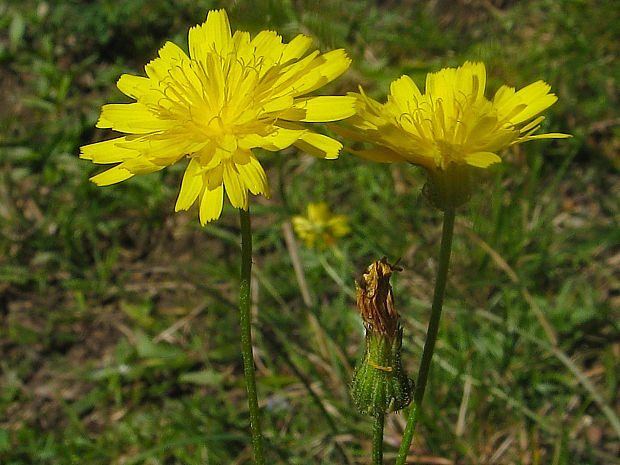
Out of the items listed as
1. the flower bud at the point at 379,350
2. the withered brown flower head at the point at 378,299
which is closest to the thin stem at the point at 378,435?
the flower bud at the point at 379,350

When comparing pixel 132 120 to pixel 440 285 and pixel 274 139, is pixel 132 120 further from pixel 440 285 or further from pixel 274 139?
pixel 440 285

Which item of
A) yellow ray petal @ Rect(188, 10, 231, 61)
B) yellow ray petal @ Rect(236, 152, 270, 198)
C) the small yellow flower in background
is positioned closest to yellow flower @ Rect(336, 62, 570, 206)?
yellow ray petal @ Rect(236, 152, 270, 198)

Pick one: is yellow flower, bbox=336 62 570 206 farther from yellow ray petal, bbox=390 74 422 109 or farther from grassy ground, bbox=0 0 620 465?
grassy ground, bbox=0 0 620 465

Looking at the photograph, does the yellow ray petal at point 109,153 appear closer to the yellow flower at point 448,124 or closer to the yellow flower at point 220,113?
the yellow flower at point 220,113

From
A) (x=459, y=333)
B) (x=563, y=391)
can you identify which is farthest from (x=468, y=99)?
(x=563, y=391)

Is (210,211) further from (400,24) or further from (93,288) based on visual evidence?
(400,24)
